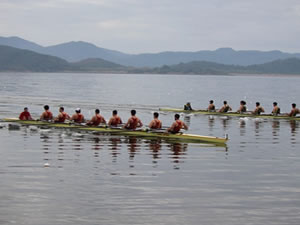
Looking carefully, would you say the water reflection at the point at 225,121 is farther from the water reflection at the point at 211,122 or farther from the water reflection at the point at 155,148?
the water reflection at the point at 155,148

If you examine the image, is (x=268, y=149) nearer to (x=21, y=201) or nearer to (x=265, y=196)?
(x=265, y=196)

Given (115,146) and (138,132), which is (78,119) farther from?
(115,146)

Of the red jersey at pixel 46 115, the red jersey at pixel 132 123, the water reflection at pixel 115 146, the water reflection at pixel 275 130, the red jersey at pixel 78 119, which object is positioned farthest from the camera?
the red jersey at pixel 46 115

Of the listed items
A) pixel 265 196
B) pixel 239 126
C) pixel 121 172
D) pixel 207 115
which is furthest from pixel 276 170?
pixel 207 115

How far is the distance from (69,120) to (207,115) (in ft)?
81.1

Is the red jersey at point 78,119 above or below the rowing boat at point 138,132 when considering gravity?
above

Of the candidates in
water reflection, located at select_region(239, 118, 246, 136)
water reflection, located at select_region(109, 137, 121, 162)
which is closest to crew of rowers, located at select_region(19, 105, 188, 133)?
water reflection, located at select_region(109, 137, 121, 162)

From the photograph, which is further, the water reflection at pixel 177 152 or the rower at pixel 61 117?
the rower at pixel 61 117

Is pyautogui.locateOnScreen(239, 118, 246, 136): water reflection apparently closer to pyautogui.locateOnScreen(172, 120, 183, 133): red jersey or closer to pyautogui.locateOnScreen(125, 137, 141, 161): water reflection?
pyautogui.locateOnScreen(172, 120, 183, 133): red jersey

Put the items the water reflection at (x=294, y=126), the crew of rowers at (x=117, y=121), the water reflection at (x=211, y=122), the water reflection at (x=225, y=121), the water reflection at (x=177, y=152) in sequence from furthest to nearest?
the water reflection at (x=225, y=121), the water reflection at (x=211, y=122), the water reflection at (x=294, y=126), the crew of rowers at (x=117, y=121), the water reflection at (x=177, y=152)

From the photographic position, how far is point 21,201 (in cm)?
1861

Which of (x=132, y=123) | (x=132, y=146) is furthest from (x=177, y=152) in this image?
(x=132, y=123)

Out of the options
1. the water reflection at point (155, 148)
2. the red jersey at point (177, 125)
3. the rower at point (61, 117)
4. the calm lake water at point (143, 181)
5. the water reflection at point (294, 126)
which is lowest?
the calm lake water at point (143, 181)

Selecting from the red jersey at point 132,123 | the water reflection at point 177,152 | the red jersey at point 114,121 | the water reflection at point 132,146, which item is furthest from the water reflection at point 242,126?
the water reflection at point 132,146
